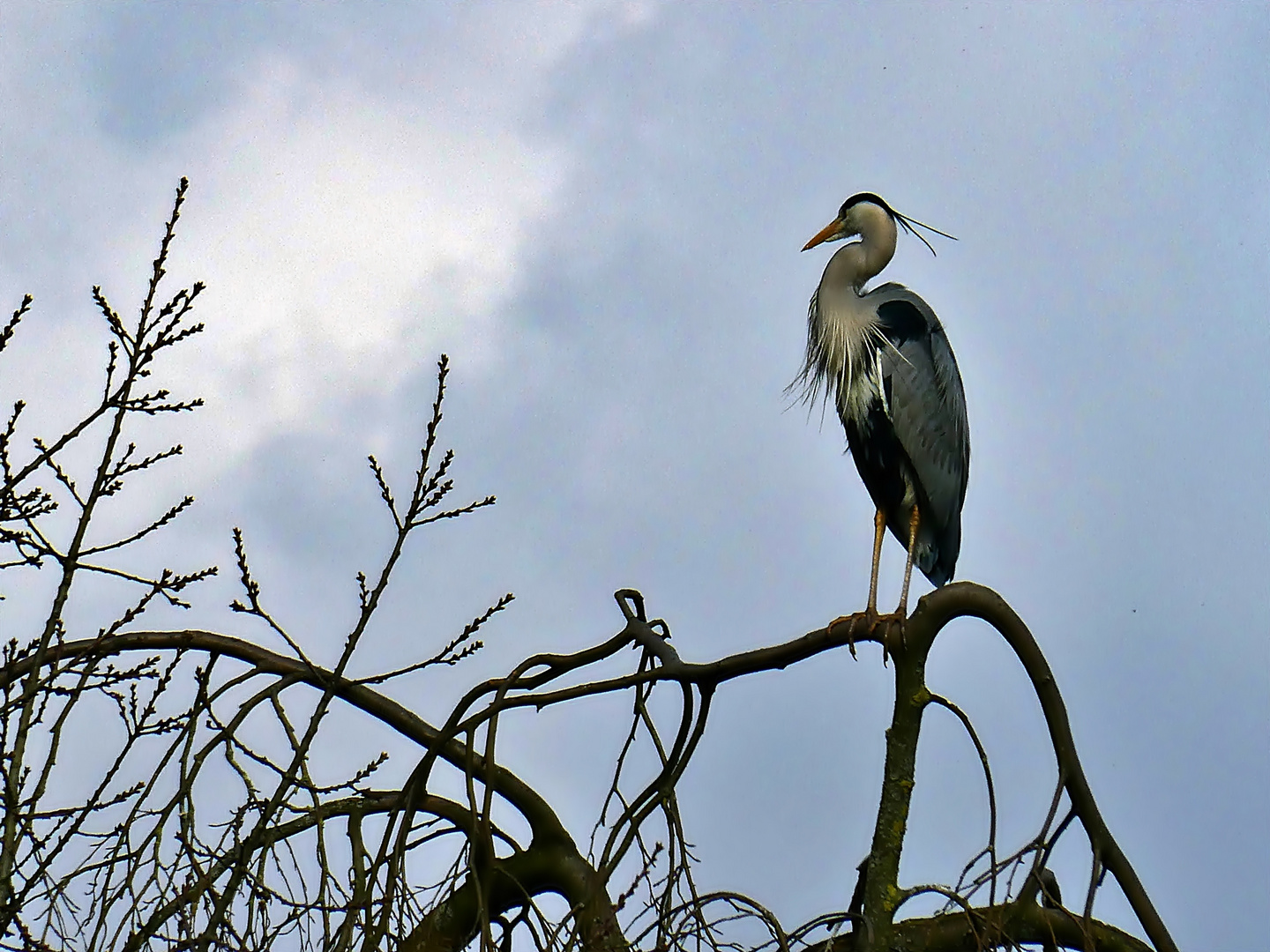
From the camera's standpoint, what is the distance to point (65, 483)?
7.89ft

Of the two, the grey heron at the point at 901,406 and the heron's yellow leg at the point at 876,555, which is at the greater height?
the grey heron at the point at 901,406

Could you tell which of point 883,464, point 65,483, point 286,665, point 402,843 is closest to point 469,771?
point 402,843

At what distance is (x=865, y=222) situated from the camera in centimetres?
568

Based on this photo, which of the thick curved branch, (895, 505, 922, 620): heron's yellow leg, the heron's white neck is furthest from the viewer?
the heron's white neck

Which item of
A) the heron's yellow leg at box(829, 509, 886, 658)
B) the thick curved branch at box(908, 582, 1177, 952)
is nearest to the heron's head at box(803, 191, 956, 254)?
the heron's yellow leg at box(829, 509, 886, 658)

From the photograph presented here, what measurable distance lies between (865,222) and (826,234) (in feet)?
0.78

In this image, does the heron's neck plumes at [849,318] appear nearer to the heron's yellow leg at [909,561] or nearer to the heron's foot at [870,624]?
the heron's yellow leg at [909,561]

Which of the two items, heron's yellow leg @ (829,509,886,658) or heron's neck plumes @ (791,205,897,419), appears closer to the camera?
heron's yellow leg @ (829,509,886,658)

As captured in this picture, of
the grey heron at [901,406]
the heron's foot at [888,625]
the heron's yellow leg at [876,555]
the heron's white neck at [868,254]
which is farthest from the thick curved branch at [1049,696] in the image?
the heron's white neck at [868,254]

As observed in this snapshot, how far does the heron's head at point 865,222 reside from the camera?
18.5ft

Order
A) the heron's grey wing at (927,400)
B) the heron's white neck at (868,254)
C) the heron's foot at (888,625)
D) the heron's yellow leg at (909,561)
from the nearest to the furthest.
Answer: the heron's foot at (888,625), the heron's yellow leg at (909,561), the heron's grey wing at (927,400), the heron's white neck at (868,254)

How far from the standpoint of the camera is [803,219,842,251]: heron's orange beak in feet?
19.2

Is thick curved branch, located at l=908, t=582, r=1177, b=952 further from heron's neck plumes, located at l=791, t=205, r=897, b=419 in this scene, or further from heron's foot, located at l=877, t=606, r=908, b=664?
heron's neck plumes, located at l=791, t=205, r=897, b=419

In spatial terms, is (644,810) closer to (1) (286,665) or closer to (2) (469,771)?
(2) (469,771)
